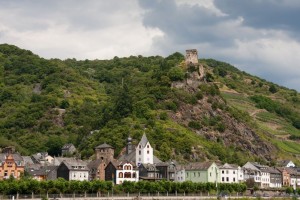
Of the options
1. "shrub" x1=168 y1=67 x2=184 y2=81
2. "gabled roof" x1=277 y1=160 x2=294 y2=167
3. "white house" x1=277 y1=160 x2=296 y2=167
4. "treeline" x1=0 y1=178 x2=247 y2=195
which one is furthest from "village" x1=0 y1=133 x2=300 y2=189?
"shrub" x1=168 y1=67 x2=184 y2=81

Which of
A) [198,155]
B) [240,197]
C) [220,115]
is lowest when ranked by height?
[240,197]

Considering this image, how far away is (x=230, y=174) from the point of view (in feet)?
482

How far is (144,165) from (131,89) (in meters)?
63.2

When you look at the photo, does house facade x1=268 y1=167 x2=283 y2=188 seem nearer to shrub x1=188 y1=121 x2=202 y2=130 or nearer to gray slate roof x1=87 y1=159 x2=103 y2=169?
shrub x1=188 y1=121 x2=202 y2=130

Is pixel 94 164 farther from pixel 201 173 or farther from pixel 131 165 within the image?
pixel 201 173

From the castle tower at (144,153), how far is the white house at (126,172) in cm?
883

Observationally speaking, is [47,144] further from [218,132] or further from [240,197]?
[240,197]

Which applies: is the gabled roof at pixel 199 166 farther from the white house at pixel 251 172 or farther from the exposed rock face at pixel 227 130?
the exposed rock face at pixel 227 130

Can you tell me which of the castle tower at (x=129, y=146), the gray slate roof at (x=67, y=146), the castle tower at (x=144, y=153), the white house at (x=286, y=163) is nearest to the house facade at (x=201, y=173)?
the castle tower at (x=144, y=153)

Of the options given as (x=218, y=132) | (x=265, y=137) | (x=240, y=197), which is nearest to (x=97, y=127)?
(x=218, y=132)

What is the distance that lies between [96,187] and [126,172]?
25141 millimetres

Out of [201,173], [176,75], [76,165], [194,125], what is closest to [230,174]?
[201,173]

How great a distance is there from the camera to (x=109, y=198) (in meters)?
99.2

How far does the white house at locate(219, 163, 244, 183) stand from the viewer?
145m
